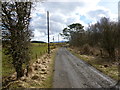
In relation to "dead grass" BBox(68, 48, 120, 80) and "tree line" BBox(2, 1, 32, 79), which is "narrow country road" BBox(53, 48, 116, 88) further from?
"tree line" BBox(2, 1, 32, 79)

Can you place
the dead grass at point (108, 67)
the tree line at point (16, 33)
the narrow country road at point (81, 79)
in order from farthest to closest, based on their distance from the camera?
1. the dead grass at point (108, 67)
2. the tree line at point (16, 33)
3. the narrow country road at point (81, 79)

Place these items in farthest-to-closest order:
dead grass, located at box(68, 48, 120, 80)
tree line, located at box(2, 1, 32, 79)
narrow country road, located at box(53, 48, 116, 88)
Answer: dead grass, located at box(68, 48, 120, 80), tree line, located at box(2, 1, 32, 79), narrow country road, located at box(53, 48, 116, 88)

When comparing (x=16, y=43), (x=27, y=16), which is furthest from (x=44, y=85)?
(x=27, y=16)

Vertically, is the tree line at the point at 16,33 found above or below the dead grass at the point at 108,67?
above

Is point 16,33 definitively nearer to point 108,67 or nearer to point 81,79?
point 81,79

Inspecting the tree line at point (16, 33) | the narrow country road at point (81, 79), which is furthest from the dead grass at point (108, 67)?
the tree line at point (16, 33)

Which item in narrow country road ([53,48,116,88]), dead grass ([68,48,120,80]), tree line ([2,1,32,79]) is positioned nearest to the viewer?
narrow country road ([53,48,116,88])

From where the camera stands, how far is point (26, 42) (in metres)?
10.2

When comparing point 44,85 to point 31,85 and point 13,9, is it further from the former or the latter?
point 13,9

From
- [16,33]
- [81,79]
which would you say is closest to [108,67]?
[81,79]

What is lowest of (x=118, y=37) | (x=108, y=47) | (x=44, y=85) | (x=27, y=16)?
(x=44, y=85)

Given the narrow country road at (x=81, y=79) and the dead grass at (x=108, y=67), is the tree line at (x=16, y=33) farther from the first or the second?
the dead grass at (x=108, y=67)

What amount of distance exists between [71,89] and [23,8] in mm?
6235

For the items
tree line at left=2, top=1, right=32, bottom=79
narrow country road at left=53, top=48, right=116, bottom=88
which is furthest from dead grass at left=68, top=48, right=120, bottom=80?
tree line at left=2, top=1, right=32, bottom=79
